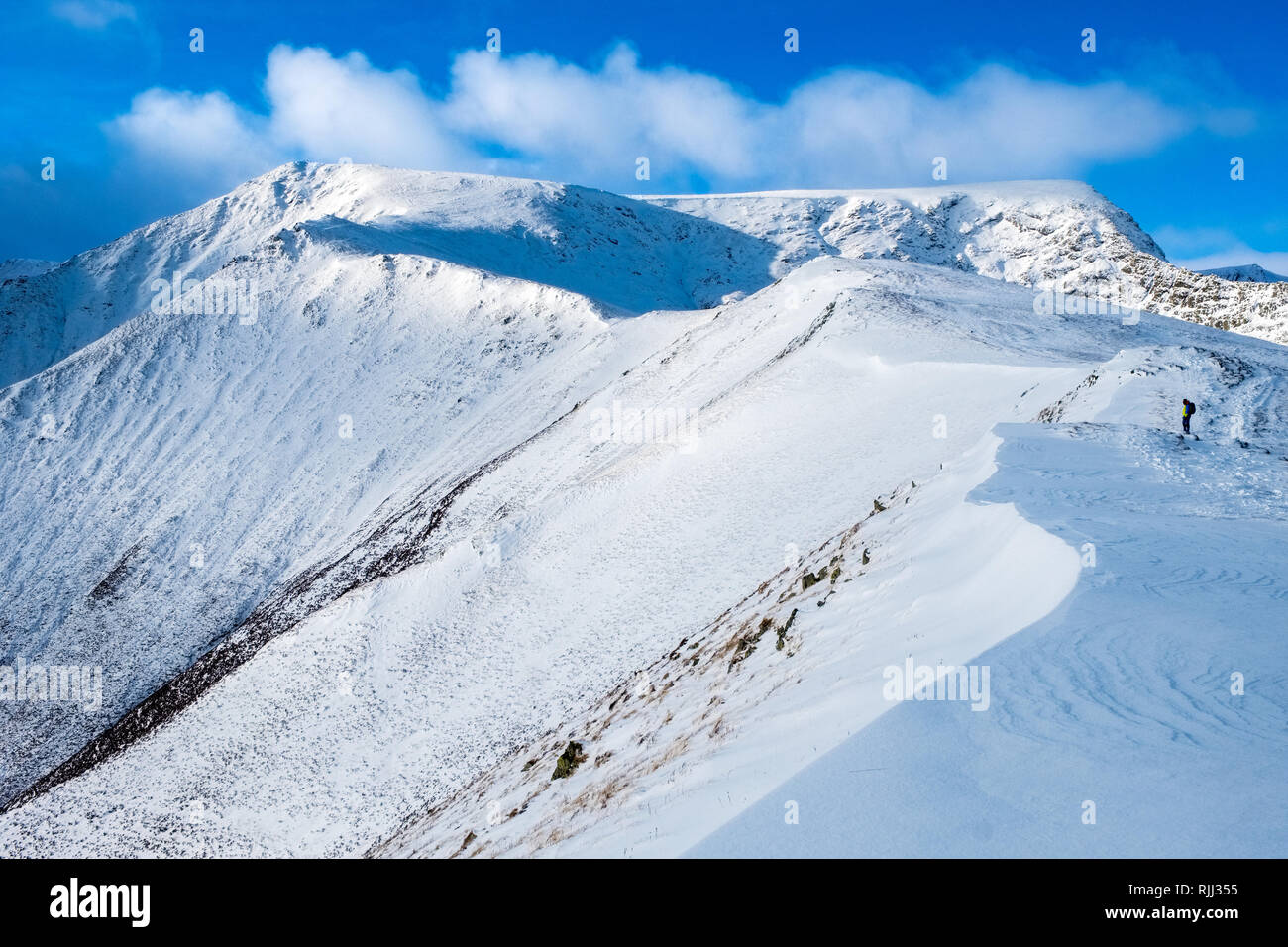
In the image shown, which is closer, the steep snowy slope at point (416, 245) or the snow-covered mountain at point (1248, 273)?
the steep snowy slope at point (416, 245)

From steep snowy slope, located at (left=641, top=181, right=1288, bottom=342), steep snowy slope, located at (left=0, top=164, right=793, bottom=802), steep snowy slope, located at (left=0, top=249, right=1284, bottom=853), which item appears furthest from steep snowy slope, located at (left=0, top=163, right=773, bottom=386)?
steep snowy slope, located at (left=0, top=249, right=1284, bottom=853)

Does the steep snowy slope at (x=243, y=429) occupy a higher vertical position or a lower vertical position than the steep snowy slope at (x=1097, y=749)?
higher
